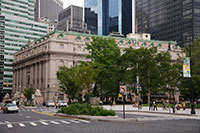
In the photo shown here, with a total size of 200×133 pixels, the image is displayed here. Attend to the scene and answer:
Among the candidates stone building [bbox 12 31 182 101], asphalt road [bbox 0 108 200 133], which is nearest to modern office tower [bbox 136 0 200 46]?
stone building [bbox 12 31 182 101]

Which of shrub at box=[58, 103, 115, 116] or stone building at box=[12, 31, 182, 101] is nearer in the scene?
shrub at box=[58, 103, 115, 116]

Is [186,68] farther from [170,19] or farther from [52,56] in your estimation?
[170,19]

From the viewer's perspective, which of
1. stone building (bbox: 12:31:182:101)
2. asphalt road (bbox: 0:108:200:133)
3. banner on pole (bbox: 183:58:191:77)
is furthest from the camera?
stone building (bbox: 12:31:182:101)

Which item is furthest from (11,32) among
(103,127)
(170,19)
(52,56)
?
(103,127)

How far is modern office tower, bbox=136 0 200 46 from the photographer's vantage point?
13312cm

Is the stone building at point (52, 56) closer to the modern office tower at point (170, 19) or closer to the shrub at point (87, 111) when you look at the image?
the modern office tower at point (170, 19)

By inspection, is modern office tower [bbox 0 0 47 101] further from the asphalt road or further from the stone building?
the asphalt road

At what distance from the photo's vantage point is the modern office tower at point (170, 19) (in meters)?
133

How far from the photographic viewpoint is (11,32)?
500 feet

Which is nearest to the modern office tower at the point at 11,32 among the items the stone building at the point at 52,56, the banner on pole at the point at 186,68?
the stone building at the point at 52,56

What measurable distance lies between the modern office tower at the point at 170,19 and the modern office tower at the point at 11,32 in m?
66.1

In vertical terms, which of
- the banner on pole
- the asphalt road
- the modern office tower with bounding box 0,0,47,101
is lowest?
the asphalt road

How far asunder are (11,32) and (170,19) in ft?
293

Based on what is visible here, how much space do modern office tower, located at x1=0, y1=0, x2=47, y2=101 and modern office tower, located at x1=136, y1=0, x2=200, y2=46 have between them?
66106 mm
